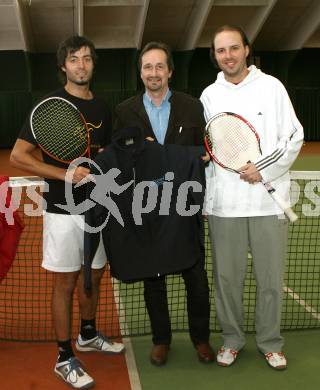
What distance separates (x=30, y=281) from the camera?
15.7 feet

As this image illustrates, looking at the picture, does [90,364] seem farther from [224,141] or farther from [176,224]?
[224,141]

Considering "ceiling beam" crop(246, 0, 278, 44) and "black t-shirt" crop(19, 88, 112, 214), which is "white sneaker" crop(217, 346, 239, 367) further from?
"ceiling beam" crop(246, 0, 278, 44)

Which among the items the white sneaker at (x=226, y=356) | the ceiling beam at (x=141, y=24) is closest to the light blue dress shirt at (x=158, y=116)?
the white sneaker at (x=226, y=356)

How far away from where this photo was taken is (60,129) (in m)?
2.94

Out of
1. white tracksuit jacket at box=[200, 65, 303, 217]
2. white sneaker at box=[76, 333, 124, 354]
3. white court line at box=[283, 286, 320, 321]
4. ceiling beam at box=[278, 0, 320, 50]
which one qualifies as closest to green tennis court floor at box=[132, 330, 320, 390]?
white sneaker at box=[76, 333, 124, 354]

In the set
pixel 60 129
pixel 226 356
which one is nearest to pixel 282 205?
pixel 226 356

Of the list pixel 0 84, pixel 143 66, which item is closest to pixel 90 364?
pixel 143 66

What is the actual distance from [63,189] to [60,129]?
0.34 meters

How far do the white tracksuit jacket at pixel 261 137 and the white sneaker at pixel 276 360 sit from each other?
886 millimetres

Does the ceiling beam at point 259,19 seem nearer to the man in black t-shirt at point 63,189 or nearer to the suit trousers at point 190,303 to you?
the man in black t-shirt at point 63,189

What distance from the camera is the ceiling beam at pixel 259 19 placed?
43.8ft

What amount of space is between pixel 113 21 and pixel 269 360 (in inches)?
489

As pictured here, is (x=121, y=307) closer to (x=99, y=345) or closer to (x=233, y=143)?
(x=99, y=345)

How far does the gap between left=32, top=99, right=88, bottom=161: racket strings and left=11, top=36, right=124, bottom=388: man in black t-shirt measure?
0.22 ft
